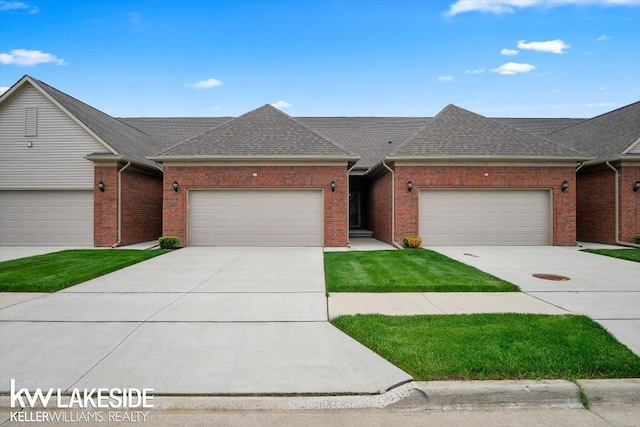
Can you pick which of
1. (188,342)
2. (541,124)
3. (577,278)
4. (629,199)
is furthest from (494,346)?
(541,124)

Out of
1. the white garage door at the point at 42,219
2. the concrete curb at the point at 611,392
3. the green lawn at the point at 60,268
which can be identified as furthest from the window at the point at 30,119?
the concrete curb at the point at 611,392

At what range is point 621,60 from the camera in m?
15.9

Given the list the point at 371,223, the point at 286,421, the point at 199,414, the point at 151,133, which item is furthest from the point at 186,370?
the point at 151,133

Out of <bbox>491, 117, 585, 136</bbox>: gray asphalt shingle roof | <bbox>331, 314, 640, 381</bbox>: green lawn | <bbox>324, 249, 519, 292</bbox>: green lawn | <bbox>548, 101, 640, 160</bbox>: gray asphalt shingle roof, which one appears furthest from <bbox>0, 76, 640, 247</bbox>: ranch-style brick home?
<bbox>331, 314, 640, 381</bbox>: green lawn

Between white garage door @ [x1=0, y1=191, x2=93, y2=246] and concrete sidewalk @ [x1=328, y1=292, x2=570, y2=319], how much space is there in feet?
41.4

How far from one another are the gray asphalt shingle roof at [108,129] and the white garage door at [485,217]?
12.6 meters

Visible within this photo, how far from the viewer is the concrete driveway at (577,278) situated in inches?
203

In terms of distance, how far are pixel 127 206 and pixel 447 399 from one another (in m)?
14.8

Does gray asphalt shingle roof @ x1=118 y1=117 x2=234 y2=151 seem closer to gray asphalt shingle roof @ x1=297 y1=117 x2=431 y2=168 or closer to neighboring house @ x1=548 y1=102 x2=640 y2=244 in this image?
gray asphalt shingle roof @ x1=297 y1=117 x2=431 y2=168

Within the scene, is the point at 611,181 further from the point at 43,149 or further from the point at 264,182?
the point at 43,149

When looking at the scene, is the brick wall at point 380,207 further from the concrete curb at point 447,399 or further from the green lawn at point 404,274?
the concrete curb at point 447,399

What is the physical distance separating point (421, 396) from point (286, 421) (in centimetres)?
125

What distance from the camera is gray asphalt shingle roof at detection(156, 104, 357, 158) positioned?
13562 millimetres

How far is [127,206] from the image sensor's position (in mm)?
14422
